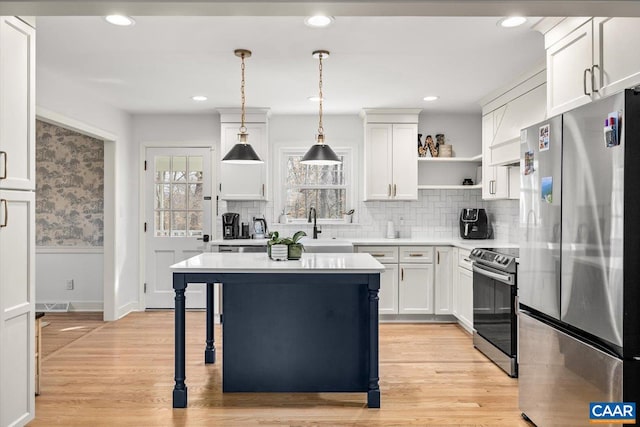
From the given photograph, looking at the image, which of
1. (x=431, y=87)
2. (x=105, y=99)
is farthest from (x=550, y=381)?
(x=105, y=99)

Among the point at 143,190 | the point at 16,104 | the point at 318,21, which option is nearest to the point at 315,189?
the point at 143,190

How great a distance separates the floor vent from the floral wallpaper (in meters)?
0.74

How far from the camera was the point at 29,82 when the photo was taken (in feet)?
8.95

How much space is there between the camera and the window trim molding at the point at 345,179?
584 cm

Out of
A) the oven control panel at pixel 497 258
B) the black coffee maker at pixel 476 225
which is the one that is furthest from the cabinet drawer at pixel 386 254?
the oven control panel at pixel 497 258

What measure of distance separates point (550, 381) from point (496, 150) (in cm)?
268

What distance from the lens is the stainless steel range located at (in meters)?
3.52

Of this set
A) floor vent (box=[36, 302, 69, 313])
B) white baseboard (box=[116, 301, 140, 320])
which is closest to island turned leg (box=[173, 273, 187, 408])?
white baseboard (box=[116, 301, 140, 320])

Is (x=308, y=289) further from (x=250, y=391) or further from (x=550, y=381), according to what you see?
(x=550, y=381)

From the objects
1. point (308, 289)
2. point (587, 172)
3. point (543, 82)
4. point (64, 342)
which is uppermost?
point (543, 82)

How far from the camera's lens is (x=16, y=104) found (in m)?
2.60

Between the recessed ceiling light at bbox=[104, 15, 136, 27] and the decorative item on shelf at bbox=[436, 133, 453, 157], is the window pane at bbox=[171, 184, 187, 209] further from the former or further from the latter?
the decorative item on shelf at bbox=[436, 133, 453, 157]

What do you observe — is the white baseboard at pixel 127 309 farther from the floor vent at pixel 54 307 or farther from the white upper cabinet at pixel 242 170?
the white upper cabinet at pixel 242 170

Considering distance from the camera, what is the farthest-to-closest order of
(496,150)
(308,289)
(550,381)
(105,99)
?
(105,99), (496,150), (308,289), (550,381)
